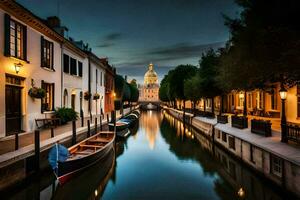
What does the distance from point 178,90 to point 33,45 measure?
117ft

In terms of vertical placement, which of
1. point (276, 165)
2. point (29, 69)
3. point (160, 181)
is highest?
point (29, 69)

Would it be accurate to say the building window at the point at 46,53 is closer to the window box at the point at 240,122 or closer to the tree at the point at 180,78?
the window box at the point at 240,122

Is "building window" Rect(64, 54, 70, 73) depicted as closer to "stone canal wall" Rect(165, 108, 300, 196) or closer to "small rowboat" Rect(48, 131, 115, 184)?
"small rowboat" Rect(48, 131, 115, 184)

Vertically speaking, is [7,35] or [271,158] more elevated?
[7,35]

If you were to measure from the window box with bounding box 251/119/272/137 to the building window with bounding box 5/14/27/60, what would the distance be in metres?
14.7

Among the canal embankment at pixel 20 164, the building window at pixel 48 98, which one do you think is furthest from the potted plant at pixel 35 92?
the canal embankment at pixel 20 164

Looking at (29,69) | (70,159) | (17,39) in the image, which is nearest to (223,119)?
(70,159)

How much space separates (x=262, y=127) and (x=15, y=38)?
15211 millimetres

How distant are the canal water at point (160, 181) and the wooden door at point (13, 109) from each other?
14.6 feet

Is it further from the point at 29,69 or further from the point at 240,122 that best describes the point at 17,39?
the point at 240,122

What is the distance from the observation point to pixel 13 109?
1452 centimetres

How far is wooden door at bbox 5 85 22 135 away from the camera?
546 inches

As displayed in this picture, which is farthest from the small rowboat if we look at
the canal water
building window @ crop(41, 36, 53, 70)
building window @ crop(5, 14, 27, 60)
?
building window @ crop(41, 36, 53, 70)

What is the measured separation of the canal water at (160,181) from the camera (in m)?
10.2
